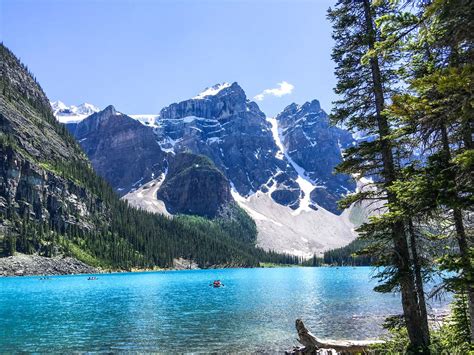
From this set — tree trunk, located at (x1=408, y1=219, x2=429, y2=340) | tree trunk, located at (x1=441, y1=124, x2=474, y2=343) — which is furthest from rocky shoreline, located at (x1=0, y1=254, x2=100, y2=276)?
tree trunk, located at (x1=441, y1=124, x2=474, y2=343)

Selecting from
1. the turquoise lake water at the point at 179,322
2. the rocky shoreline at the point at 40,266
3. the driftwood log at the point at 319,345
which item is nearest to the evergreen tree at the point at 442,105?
the driftwood log at the point at 319,345

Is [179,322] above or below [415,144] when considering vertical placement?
below

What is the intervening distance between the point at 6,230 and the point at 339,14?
598 ft

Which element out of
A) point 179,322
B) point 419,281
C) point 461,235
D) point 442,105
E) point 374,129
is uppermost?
point 374,129

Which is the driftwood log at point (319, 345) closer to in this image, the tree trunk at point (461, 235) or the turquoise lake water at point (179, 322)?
the turquoise lake water at point (179, 322)

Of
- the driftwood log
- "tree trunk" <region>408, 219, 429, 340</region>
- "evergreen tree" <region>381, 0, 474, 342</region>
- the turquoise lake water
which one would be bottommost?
the turquoise lake water

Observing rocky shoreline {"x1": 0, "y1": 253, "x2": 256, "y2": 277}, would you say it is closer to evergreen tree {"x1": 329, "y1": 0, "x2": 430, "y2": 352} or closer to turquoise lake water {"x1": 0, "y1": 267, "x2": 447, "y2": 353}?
turquoise lake water {"x1": 0, "y1": 267, "x2": 447, "y2": 353}

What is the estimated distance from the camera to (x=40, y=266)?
164 m

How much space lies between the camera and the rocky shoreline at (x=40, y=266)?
15362 cm

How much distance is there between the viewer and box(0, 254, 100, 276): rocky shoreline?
154 meters

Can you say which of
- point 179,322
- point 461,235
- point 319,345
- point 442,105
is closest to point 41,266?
point 179,322

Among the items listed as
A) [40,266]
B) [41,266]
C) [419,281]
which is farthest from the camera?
[41,266]

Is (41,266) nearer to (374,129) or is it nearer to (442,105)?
(374,129)

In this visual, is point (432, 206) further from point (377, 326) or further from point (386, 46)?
point (377, 326)
